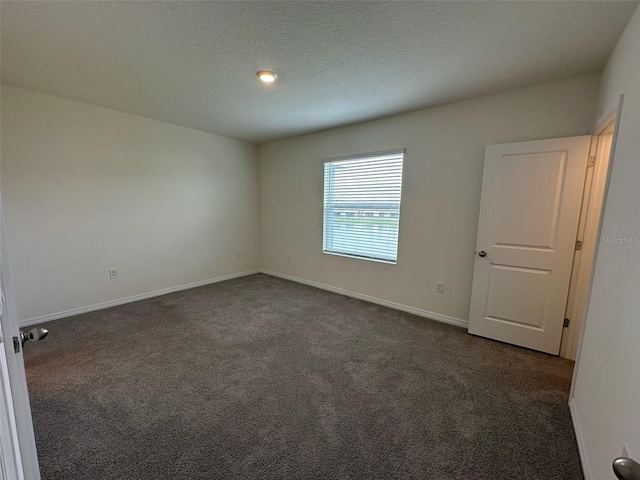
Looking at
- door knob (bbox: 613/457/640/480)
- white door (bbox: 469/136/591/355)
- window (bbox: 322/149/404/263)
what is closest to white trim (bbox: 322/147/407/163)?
window (bbox: 322/149/404/263)

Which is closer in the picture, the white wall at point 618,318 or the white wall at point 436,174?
the white wall at point 618,318

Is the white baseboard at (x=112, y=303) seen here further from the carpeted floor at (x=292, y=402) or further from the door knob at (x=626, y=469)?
the door knob at (x=626, y=469)

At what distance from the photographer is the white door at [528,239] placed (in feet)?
7.61

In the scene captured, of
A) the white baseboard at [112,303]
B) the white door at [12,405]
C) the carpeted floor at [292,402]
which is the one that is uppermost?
the white door at [12,405]

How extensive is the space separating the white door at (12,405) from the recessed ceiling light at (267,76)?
2.01 metres

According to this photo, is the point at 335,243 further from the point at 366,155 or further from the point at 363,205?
the point at 366,155

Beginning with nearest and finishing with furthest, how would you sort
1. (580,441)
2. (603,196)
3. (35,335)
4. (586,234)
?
1. (35,335)
2. (580,441)
3. (603,196)
4. (586,234)

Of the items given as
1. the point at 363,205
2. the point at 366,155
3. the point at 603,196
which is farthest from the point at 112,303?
the point at 603,196

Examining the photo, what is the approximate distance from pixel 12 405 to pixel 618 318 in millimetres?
2368

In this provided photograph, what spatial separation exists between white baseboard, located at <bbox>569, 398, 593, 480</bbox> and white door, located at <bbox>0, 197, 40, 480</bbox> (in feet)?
7.49

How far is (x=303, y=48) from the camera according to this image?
1.94 m

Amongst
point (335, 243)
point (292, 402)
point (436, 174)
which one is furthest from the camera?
point (335, 243)

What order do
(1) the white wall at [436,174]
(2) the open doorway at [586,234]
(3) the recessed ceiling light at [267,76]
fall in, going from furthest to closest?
(1) the white wall at [436,174]
(3) the recessed ceiling light at [267,76]
(2) the open doorway at [586,234]

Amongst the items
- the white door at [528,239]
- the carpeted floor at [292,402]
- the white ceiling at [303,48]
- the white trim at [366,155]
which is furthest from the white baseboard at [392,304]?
the white ceiling at [303,48]
